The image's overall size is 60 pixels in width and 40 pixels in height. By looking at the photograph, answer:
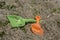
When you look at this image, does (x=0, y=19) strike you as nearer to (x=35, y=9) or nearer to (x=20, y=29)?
(x=20, y=29)

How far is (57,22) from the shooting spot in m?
2.62

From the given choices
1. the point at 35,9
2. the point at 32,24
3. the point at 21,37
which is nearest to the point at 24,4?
the point at 35,9

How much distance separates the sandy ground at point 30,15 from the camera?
239 centimetres

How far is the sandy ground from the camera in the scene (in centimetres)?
239

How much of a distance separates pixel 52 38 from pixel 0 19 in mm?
556

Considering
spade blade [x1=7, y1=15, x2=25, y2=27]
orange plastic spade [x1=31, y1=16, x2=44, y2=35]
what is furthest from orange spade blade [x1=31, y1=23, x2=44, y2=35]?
spade blade [x1=7, y1=15, x2=25, y2=27]

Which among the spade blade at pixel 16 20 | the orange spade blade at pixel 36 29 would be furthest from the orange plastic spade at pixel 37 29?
the spade blade at pixel 16 20

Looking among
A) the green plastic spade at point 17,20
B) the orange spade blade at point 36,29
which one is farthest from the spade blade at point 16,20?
the orange spade blade at point 36,29

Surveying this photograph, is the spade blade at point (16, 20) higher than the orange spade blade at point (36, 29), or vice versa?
the spade blade at point (16, 20)

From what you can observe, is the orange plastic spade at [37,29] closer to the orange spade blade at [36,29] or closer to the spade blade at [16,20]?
the orange spade blade at [36,29]

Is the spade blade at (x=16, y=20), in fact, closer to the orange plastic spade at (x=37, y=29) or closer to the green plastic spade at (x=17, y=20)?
the green plastic spade at (x=17, y=20)

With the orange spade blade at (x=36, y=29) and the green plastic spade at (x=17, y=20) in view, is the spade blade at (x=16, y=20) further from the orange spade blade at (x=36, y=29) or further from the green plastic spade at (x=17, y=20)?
the orange spade blade at (x=36, y=29)

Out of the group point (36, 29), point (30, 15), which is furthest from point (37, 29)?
point (30, 15)

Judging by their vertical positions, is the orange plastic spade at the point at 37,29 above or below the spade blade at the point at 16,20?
below
